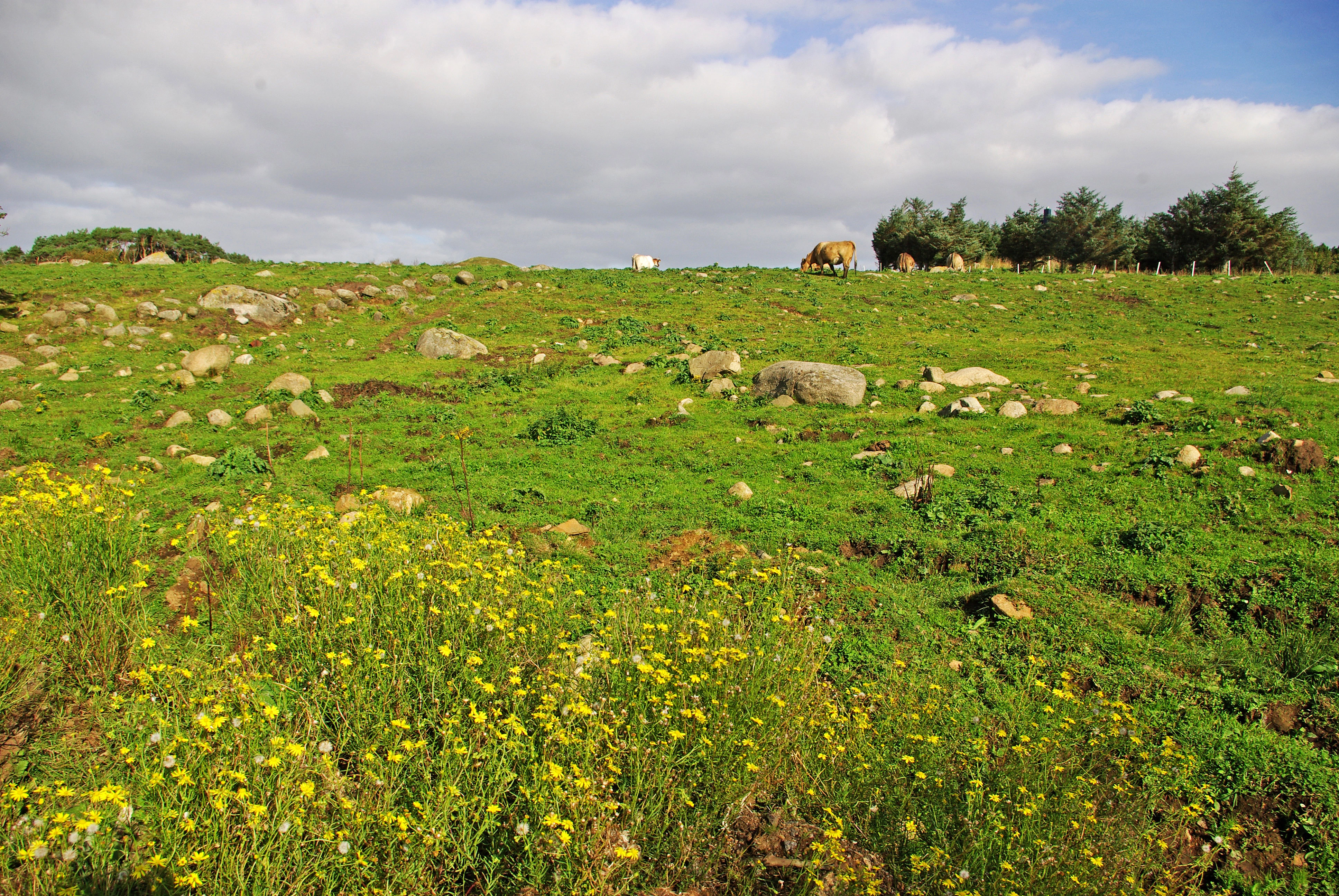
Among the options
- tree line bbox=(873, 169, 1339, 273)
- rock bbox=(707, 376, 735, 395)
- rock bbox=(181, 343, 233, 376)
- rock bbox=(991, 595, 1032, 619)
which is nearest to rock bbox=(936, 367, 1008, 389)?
rock bbox=(707, 376, 735, 395)

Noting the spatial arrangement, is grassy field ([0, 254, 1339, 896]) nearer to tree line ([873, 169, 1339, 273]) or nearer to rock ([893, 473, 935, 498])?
rock ([893, 473, 935, 498])

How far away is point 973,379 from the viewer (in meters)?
15.2

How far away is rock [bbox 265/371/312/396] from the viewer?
45.8 ft

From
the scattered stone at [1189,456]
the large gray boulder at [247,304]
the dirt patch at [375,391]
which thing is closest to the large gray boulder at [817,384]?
the scattered stone at [1189,456]

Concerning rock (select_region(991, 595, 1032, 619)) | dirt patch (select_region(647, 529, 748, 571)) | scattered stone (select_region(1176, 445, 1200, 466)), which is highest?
scattered stone (select_region(1176, 445, 1200, 466))

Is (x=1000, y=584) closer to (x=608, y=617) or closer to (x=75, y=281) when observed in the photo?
(x=608, y=617)

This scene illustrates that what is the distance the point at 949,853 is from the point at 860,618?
122 inches

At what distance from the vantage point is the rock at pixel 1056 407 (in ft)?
41.4

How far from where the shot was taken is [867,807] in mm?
3934

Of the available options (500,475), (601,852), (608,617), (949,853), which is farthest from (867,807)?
(500,475)

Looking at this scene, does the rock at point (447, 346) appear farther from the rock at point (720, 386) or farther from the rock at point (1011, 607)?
the rock at point (1011, 607)

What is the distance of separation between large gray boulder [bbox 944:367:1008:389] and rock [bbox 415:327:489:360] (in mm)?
12873

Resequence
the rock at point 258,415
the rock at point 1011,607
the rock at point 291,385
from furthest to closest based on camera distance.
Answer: the rock at point 291,385 → the rock at point 258,415 → the rock at point 1011,607

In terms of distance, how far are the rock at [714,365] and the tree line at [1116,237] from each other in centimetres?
3023
